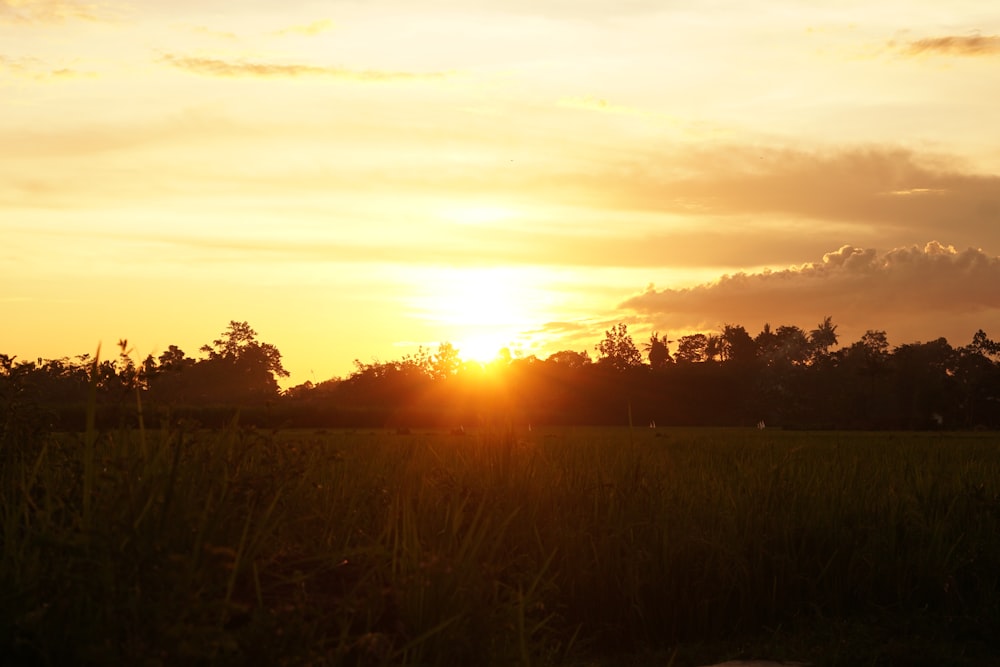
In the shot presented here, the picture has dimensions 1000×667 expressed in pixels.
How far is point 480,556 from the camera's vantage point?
841 centimetres

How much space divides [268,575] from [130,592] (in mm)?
1207

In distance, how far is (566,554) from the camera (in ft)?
28.5

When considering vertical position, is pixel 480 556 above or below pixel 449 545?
below

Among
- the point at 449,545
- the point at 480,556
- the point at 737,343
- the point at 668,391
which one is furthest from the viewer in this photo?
the point at 737,343

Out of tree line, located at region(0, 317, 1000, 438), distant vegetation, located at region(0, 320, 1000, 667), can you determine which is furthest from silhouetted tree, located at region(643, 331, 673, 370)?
distant vegetation, located at region(0, 320, 1000, 667)

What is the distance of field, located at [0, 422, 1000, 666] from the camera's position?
4098 mm

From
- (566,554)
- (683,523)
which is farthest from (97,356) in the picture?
(683,523)

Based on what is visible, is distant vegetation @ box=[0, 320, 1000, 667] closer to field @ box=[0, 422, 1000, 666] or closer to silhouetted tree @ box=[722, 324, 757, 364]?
field @ box=[0, 422, 1000, 666]

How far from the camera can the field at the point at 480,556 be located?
13.4ft

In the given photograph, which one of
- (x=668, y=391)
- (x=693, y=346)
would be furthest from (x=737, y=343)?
(x=668, y=391)

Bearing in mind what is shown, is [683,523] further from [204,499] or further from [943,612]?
[204,499]

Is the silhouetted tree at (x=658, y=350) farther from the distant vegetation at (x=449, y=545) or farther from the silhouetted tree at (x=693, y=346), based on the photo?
the distant vegetation at (x=449, y=545)

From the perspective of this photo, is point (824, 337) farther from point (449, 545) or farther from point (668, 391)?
point (449, 545)

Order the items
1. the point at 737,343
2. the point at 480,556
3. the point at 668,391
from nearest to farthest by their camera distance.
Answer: the point at 480,556
the point at 668,391
the point at 737,343
